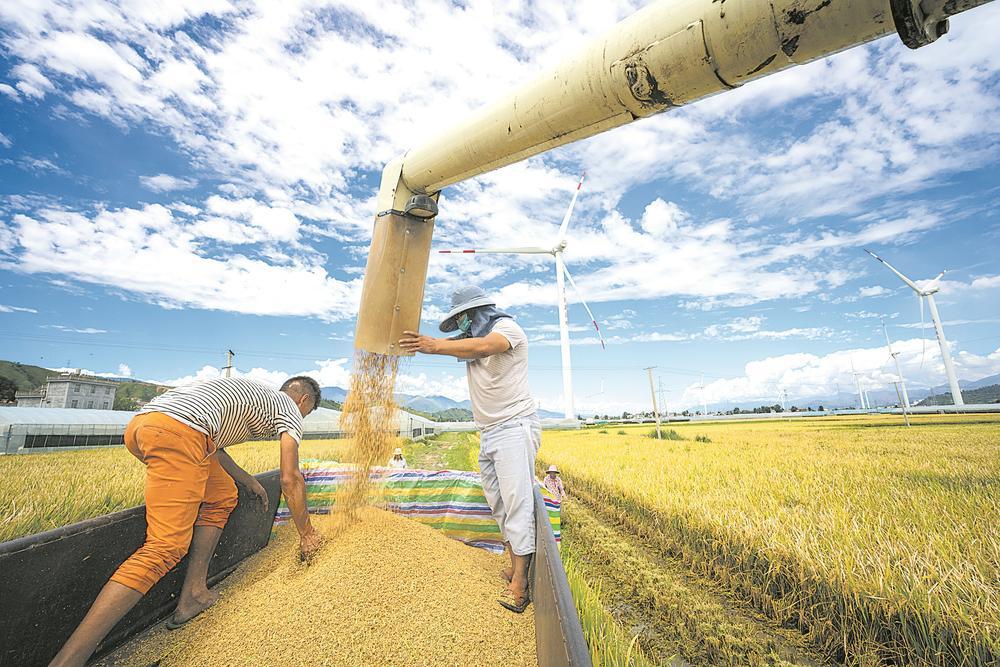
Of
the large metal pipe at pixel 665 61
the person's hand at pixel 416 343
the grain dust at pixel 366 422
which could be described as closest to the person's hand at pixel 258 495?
the grain dust at pixel 366 422

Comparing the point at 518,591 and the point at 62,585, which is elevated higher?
the point at 62,585

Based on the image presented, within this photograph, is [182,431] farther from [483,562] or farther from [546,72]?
[546,72]

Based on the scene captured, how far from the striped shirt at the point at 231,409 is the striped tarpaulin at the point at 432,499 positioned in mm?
661

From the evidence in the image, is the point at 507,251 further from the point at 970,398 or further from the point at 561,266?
the point at 970,398

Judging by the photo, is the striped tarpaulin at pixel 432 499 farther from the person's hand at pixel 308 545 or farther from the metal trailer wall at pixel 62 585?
the metal trailer wall at pixel 62 585

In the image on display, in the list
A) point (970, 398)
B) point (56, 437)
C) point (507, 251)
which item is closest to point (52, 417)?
point (56, 437)

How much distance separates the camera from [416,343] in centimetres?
211

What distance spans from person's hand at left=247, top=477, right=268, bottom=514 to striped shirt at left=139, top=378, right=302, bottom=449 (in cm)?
29

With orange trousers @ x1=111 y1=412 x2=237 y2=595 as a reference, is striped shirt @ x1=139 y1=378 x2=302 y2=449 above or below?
above

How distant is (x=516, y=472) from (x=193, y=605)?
1.49 meters

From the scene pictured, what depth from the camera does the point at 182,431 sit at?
186 cm

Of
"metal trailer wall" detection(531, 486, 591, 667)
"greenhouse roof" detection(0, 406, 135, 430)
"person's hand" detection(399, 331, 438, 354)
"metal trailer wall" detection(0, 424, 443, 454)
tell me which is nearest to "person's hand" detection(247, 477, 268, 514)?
"person's hand" detection(399, 331, 438, 354)

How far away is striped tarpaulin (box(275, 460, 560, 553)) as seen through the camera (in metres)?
2.85

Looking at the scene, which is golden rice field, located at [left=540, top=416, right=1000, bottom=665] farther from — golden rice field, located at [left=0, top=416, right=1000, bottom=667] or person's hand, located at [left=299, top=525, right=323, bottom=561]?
person's hand, located at [left=299, top=525, right=323, bottom=561]
